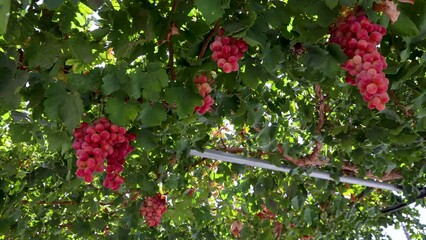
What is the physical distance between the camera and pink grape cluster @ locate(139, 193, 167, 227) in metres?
3.32

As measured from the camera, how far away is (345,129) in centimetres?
287

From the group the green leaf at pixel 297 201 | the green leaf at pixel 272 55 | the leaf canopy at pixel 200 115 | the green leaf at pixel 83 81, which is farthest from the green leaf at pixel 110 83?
the green leaf at pixel 297 201

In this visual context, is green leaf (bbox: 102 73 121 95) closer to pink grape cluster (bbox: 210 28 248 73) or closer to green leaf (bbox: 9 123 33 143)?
pink grape cluster (bbox: 210 28 248 73)

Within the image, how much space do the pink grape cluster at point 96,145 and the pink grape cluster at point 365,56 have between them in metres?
0.76

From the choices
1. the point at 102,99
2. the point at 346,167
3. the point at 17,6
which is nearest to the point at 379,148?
the point at 346,167

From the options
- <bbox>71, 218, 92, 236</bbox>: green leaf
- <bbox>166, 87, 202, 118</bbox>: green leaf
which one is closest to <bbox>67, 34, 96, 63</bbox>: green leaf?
<bbox>166, 87, 202, 118</bbox>: green leaf

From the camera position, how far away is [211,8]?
4.28 ft

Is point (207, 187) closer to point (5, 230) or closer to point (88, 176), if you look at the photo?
point (5, 230)

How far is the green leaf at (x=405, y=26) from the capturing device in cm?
149

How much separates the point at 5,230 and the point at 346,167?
7.73 ft

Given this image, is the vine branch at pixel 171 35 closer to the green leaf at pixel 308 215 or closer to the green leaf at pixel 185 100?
the green leaf at pixel 185 100

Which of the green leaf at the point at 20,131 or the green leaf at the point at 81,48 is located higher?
the green leaf at the point at 81,48

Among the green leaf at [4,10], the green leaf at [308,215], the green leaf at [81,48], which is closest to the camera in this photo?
the green leaf at [4,10]

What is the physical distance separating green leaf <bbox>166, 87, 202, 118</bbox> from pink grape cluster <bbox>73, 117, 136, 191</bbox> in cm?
22
